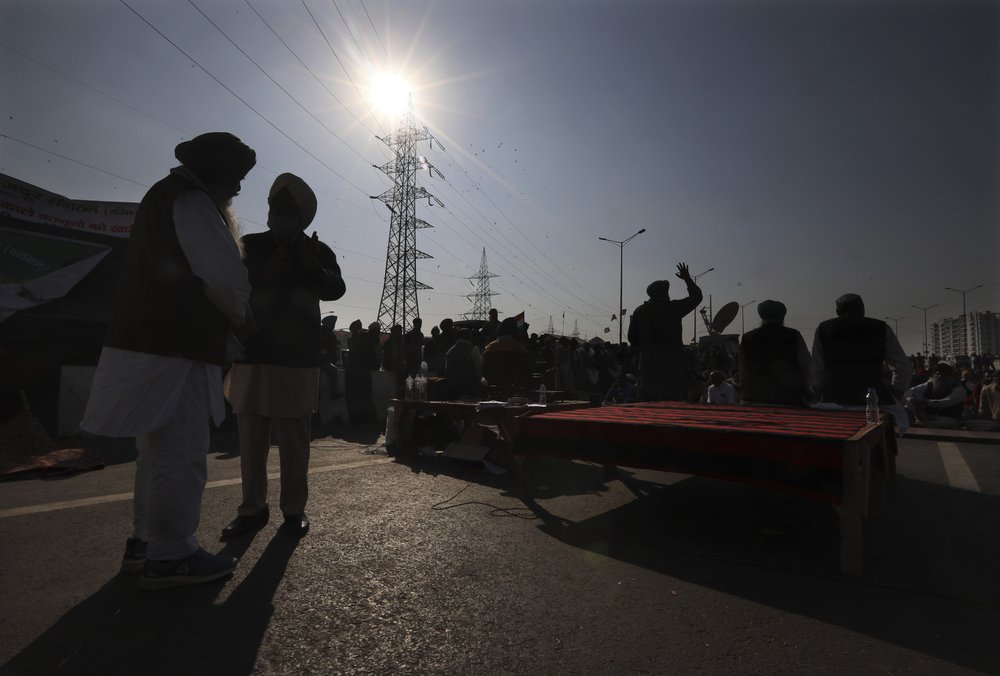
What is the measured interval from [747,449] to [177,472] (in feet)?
9.42

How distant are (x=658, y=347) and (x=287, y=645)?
15.7 feet

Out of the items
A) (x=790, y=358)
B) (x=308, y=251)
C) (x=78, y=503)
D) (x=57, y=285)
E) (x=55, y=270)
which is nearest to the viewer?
(x=308, y=251)

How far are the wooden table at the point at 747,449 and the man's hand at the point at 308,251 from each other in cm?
189

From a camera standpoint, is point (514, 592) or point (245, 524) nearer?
point (514, 592)

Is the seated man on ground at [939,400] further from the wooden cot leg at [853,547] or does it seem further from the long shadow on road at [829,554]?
the wooden cot leg at [853,547]

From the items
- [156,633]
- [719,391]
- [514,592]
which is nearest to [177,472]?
[156,633]

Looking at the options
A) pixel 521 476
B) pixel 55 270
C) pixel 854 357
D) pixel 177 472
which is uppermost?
pixel 55 270

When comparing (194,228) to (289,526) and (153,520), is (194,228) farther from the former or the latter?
(289,526)

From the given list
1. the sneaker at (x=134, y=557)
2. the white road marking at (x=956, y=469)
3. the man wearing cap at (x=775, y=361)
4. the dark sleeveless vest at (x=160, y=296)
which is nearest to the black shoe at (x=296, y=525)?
the sneaker at (x=134, y=557)

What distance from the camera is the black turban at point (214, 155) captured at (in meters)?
2.74

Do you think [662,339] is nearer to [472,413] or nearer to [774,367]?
[774,367]

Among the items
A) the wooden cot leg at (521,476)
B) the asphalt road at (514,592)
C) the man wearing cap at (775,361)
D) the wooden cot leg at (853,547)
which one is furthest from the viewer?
the man wearing cap at (775,361)

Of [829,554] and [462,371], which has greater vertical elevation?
[462,371]

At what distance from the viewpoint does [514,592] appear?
2531mm
